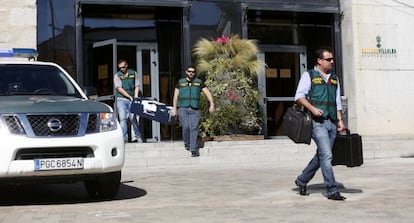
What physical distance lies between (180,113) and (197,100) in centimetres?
42

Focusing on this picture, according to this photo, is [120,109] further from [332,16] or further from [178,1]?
[332,16]

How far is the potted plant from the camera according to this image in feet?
42.1

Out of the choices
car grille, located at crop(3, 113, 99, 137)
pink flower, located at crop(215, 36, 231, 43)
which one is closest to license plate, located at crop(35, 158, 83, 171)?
car grille, located at crop(3, 113, 99, 137)

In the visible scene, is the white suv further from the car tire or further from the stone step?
the stone step

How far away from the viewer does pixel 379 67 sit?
1592cm

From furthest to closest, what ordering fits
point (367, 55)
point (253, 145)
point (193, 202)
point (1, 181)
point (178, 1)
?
point (367, 55)
point (178, 1)
point (253, 145)
point (193, 202)
point (1, 181)

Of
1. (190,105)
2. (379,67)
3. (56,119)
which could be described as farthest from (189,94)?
(379,67)

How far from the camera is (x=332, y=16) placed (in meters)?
16.3

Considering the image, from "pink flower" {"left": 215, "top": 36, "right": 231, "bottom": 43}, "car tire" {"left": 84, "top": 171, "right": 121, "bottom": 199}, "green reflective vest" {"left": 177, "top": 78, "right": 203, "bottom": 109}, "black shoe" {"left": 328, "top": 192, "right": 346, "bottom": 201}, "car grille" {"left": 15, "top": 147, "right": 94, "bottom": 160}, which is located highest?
"pink flower" {"left": 215, "top": 36, "right": 231, "bottom": 43}

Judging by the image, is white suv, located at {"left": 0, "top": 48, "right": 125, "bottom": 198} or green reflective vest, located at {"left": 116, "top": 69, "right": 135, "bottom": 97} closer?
white suv, located at {"left": 0, "top": 48, "right": 125, "bottom": 198}

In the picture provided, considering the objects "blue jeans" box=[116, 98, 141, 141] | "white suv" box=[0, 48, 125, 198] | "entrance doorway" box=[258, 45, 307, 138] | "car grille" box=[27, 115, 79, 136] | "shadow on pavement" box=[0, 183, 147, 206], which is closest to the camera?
"white suv" box=[0, 48, 125, 198]

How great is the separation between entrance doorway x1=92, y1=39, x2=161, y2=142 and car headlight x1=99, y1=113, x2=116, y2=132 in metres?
7.01

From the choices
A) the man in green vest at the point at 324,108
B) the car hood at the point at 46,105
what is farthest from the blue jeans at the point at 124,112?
the man in green vest at the point at 324,108

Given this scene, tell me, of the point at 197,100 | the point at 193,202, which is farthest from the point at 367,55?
the point at 193,202
